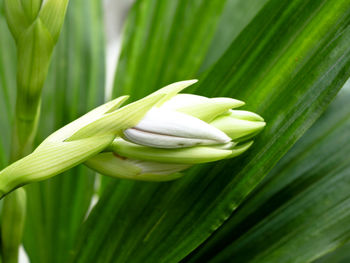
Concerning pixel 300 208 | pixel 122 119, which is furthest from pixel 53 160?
pixel 300 208

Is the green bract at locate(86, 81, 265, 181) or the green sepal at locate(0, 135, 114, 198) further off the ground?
the green bract at locate(86, 81, 265, 181)

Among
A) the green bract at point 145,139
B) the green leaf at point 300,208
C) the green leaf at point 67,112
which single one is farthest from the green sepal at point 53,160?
the green leaf at point 67,112

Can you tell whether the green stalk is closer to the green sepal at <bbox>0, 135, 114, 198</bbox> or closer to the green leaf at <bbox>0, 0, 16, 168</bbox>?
the green sepal at <bbox>0, 135, 114, 198</bbox>

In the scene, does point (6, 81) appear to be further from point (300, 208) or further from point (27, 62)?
point (300, 208)

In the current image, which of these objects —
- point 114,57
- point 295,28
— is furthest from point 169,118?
point 114,57

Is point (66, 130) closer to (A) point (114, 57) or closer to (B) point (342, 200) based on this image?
(B) point (342, 200)

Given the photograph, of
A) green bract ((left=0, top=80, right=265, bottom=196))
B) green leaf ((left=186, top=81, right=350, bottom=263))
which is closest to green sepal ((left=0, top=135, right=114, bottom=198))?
green bract ((left=0, top=80, right=265, bottom=196))
